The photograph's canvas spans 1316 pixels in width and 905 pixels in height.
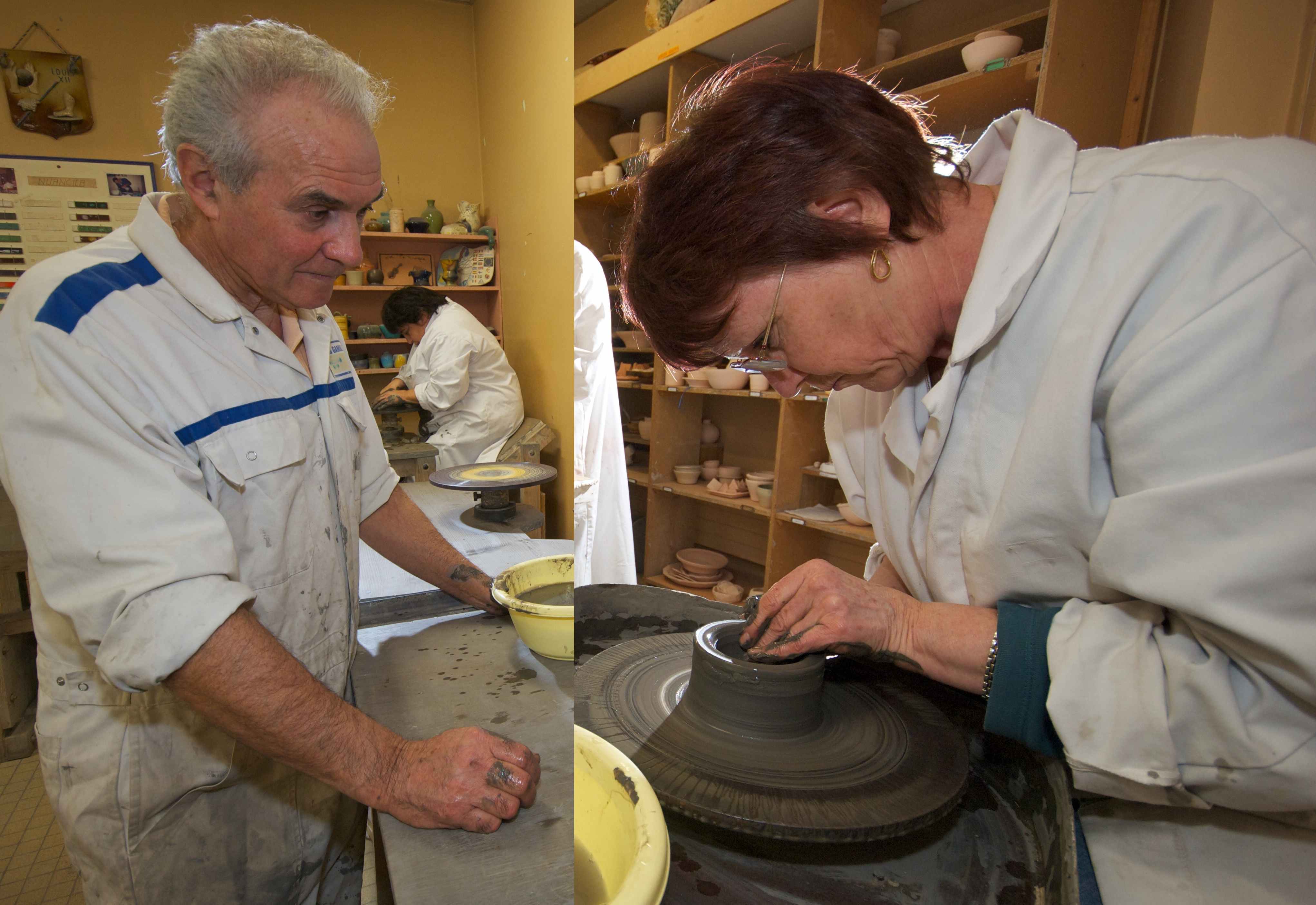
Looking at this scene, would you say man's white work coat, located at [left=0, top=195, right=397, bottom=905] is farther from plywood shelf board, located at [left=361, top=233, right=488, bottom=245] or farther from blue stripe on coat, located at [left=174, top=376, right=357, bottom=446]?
plywood shelf board, located at [left=361, top=233, right=488, bottom=245]

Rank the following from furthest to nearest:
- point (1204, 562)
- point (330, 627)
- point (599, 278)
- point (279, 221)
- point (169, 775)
A: point (330, 627) → point (169, 775) → point (279, 221) → point (1204, 562) → point (599, 278)

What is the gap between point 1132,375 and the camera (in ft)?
1.34

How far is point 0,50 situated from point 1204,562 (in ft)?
2.93

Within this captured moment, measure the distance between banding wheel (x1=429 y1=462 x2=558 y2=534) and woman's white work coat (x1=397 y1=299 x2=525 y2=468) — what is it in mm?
16

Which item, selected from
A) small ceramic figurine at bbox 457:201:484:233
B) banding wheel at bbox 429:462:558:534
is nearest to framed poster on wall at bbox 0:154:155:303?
small ceramic figurine at bbox 457:201:484:233

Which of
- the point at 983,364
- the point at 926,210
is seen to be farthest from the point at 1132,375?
the point at 926,210

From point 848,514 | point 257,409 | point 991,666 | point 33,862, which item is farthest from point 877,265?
point 33,862

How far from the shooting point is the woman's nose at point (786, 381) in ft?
1.91

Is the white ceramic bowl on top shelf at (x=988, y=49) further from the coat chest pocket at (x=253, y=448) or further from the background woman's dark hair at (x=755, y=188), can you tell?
the coat chest pocket at (x=253, y=448)

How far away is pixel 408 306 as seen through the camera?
58cm

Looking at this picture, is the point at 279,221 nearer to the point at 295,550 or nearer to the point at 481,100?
the point at 481,100

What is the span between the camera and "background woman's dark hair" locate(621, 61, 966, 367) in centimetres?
46

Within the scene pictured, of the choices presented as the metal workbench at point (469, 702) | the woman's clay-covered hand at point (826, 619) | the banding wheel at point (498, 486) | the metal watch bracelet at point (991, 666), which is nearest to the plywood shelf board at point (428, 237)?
the banding wheel at point (498, 486)

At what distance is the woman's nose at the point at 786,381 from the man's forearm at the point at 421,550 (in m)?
0.63
